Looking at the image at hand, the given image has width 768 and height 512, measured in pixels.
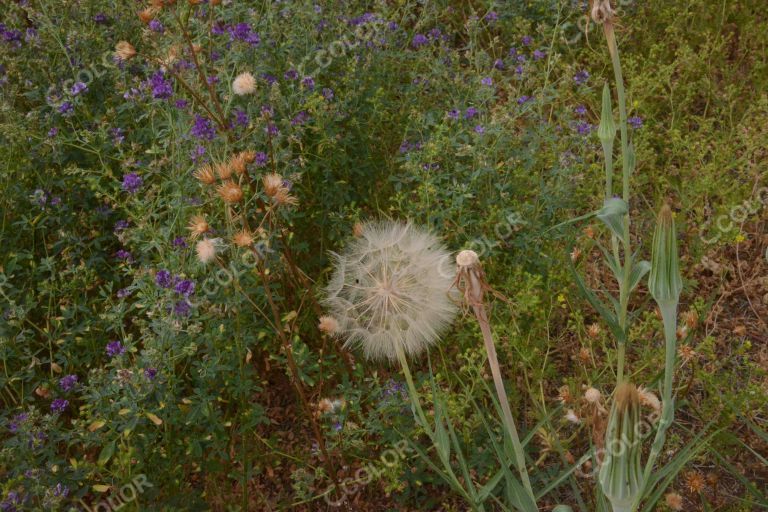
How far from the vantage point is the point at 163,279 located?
2670 mm

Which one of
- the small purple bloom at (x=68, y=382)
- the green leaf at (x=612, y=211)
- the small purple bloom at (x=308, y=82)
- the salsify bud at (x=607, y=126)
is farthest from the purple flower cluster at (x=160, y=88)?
the green leaf at (x=612, y=211)

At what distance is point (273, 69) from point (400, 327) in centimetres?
162

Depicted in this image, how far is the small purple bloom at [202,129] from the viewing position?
2959mm

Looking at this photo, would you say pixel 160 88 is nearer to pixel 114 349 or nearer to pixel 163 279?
pixel 163 279

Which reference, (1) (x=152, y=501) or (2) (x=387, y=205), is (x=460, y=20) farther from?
(1) (x=152, y=501)

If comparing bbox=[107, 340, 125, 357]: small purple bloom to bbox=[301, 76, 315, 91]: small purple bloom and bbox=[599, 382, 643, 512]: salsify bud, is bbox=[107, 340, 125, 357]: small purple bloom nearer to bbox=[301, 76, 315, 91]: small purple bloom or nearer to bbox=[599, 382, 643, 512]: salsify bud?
bbox=[301, 76, 315, 91]: small purple bloom

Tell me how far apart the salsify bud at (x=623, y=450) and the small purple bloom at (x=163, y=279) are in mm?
1700

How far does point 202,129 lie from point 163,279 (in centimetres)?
66

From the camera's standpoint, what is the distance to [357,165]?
353 cm

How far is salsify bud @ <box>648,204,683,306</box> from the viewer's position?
149cm

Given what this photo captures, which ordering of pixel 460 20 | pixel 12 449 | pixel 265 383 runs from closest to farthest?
pixel 12 449 → pixel 265 383 → pixel 460 20

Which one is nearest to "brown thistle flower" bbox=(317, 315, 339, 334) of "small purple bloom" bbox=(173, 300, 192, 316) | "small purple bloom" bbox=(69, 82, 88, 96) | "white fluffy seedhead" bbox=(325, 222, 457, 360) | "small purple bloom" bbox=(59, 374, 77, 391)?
"white fluffy seedhead" bbox=(325, 222, 457, 360)

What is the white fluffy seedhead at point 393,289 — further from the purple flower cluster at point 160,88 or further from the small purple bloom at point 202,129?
the purple flower cluster at point 160,88

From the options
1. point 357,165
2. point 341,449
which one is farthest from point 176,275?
point 357,165
